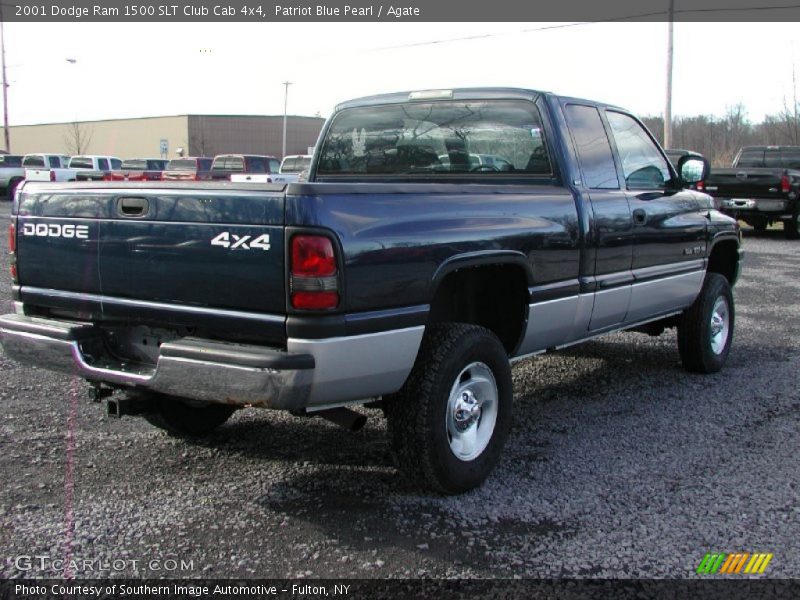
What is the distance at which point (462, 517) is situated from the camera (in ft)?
12.5

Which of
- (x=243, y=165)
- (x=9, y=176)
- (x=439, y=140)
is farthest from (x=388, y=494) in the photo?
(x=9, y=176)

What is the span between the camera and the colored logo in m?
3.32

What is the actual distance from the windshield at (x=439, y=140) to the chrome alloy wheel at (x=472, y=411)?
1.43 metres

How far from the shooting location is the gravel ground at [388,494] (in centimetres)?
338

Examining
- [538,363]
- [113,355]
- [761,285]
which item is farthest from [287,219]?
[761,285]

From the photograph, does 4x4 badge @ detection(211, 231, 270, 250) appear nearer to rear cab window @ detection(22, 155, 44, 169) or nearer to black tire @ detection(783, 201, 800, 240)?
black tire @ detection(783, 201, 800, 240)

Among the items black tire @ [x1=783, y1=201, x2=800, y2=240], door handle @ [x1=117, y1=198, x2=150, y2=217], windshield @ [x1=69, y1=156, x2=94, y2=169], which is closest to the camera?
door handle @ [x1=117, y1=198, x2=150, y2=217]

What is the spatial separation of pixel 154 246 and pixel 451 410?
155cm

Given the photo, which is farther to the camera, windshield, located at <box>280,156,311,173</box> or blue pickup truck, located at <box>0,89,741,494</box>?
windshield, located at <box>280,156,311,173</box>

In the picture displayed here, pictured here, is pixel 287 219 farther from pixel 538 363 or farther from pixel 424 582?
→ pixel 538 363

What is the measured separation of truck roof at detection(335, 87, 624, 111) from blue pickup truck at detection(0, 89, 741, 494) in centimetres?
2

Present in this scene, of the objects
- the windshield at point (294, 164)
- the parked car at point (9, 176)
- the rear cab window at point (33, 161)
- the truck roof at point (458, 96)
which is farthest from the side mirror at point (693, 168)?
the rear cab window at point (33, 161)

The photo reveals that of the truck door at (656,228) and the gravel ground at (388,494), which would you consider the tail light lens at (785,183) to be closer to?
the truck door at (656,228)

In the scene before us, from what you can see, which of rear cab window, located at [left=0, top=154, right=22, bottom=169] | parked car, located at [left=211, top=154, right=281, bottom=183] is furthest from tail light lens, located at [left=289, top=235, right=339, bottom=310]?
rear cab window, located at [left=0, top=154, right=22, bottom=169]
